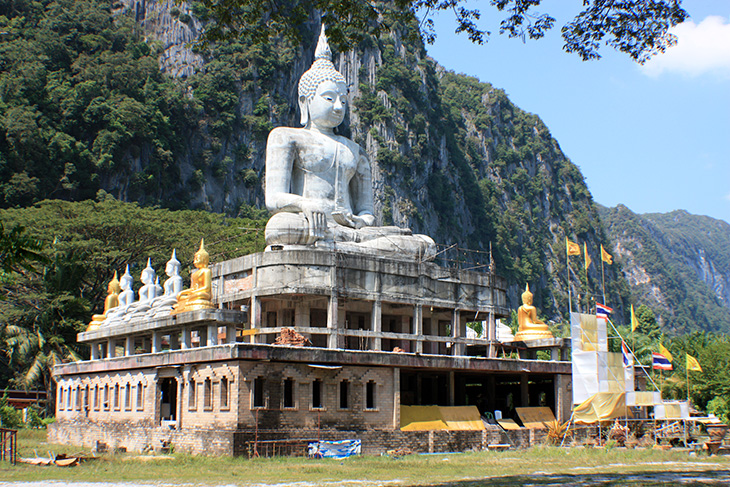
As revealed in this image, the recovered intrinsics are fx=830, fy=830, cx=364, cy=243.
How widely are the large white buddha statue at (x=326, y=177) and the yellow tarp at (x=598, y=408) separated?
20.5 ft

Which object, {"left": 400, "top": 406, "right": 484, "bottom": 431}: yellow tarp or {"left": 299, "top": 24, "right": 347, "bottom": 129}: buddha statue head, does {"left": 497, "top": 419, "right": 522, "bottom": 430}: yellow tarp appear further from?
{"left": 299, "top": 24, "right": 347, "bottom": 129}: buddha statue head

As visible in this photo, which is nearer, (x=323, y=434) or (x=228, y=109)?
(x=323, y=434)

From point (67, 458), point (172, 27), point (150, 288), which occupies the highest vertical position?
point (172, 27)

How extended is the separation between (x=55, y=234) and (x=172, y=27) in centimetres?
5200

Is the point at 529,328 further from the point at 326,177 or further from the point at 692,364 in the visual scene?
the point at 326,177

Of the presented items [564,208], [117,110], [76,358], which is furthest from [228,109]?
[564,208]

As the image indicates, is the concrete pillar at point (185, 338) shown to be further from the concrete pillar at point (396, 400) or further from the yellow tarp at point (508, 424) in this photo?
the yellow tarp at point (508, 424)

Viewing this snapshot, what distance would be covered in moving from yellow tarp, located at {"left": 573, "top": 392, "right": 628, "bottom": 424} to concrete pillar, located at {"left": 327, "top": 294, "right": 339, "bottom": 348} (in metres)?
6.71

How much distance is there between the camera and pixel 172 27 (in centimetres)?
8394

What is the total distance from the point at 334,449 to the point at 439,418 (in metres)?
3.72

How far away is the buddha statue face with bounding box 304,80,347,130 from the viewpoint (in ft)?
84.1

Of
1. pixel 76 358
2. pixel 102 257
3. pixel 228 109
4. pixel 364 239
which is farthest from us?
pixel 228 109

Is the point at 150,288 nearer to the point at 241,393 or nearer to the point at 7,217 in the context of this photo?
the point at 241,393

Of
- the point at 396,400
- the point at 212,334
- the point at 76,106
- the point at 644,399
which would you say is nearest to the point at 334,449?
the point at 396,400
